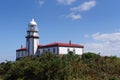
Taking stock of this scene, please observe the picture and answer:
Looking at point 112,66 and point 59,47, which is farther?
point 59,47

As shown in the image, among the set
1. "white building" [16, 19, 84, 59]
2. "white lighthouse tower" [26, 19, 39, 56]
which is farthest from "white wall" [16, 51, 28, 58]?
"white lighthouse tower" [26, 19, 39, 56]

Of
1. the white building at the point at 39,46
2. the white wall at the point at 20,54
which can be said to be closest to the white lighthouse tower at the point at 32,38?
the white building at the point at 39,46

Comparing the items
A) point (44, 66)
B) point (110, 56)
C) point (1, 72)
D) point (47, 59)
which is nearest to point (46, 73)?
point (44, 66)

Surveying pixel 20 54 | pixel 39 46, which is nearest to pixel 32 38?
pixel 39 46

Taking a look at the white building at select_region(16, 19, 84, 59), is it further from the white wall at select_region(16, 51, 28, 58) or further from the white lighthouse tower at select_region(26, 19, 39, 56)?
the white wall at select_region(16, 51, 28, 58)

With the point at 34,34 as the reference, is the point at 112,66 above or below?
below

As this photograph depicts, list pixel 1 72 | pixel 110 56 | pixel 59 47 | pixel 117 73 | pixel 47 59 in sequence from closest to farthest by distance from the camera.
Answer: pixel 47 59, pixel 117 73, pixel 1 72, pixel 110 56, pixel 59 47

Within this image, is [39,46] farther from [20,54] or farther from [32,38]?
[20,54]

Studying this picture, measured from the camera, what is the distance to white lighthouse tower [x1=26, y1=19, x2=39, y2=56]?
73.1 m

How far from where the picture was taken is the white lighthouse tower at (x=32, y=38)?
7312cm

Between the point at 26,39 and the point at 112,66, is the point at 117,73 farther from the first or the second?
the point at 26,39

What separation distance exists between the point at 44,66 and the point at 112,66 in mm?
14574

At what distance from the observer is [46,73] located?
25312mm

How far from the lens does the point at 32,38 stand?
73.8 metres
